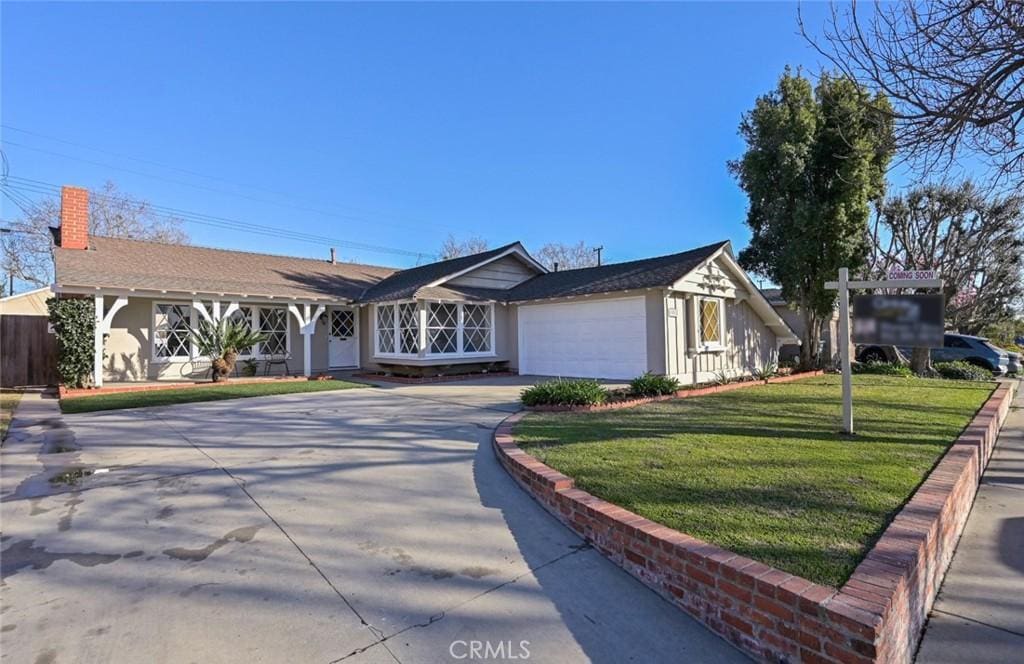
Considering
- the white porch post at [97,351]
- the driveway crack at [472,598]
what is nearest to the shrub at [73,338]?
the white porch post at [97,351]

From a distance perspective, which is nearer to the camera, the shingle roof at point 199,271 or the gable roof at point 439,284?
the shingle roof at point 199,271

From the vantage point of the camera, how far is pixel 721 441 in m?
5.65

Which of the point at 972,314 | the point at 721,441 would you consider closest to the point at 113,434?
the point at 721,441

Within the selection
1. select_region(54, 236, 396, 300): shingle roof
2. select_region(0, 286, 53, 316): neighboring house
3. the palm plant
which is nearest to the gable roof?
select_region(54, 236, 396, 300): shingle roof

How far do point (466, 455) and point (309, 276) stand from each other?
14.8 meters

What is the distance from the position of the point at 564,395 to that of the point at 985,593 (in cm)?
564

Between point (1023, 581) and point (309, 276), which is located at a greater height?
point (309, 276)

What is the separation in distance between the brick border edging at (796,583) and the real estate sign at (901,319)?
2244mm

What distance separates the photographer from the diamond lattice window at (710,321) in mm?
13454

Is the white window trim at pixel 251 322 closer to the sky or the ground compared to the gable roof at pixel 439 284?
closer to the ground

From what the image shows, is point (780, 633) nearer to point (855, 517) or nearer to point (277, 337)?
point (855, 517)

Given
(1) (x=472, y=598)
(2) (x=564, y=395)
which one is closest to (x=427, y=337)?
(2) (x=564, y=395)

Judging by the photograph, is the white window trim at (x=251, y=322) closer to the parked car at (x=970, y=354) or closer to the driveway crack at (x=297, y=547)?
the driveway crack at (x=297, y=547)

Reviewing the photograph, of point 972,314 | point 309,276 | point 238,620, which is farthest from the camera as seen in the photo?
point 972,314
